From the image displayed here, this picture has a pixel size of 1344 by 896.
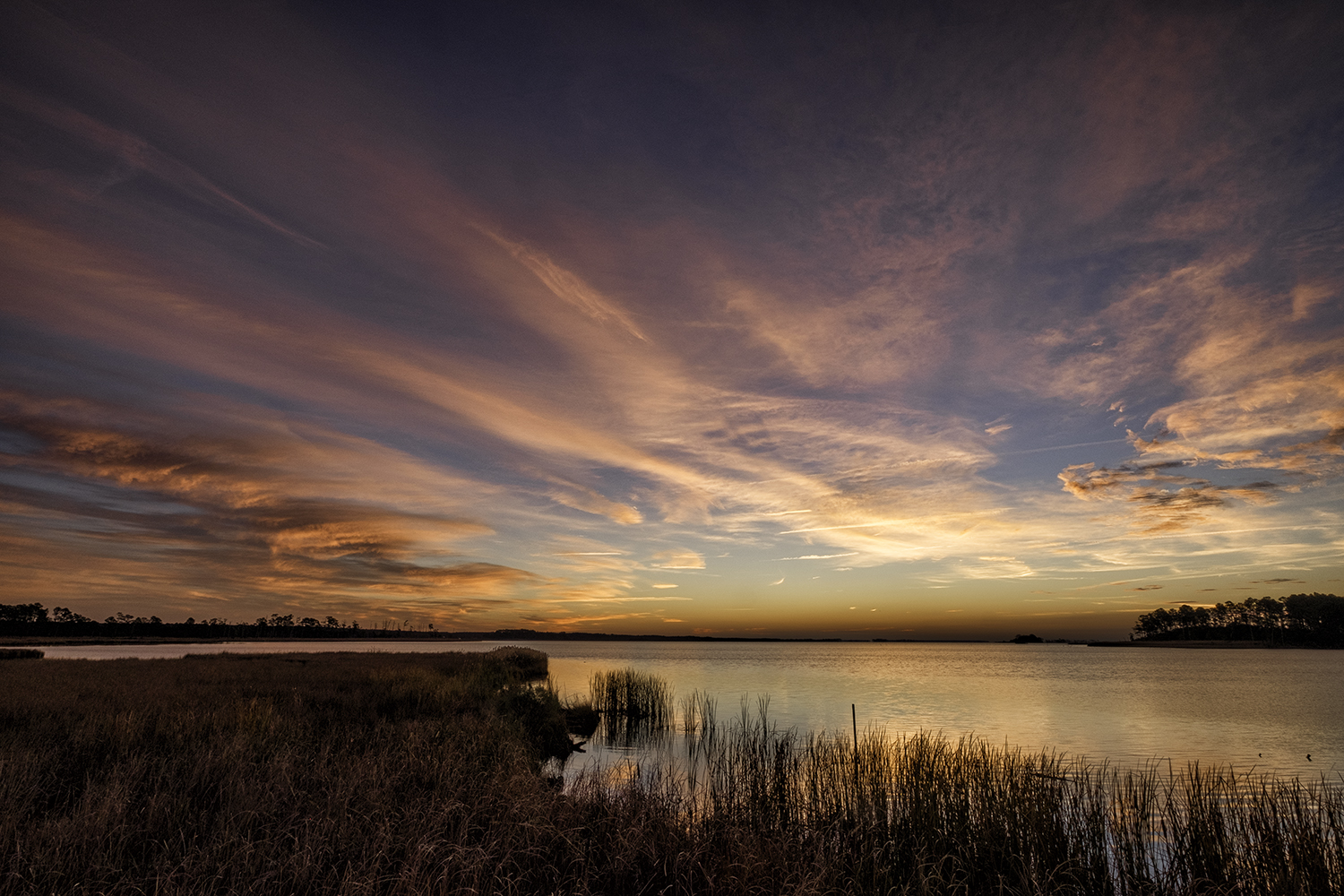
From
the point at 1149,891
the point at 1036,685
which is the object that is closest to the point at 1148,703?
the point at 1036,685

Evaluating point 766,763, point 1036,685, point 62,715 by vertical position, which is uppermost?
point 62,715

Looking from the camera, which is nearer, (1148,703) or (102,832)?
(102,832)

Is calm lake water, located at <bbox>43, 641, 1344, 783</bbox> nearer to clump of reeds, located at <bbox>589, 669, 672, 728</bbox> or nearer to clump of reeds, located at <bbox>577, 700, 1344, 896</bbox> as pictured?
clump of reeds, located at <bbox>589, 669, 672, 728</bbox>

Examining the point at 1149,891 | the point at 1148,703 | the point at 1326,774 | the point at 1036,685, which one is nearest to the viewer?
the point at 1149,891

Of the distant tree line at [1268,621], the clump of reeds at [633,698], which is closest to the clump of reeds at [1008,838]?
the clump of reeds at [633,698]

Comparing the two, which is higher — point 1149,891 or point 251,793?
point 251,793

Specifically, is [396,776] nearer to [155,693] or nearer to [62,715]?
[62,715]

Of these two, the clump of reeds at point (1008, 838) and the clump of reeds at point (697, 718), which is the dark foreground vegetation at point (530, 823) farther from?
the clump of reeds at point (697, 718)

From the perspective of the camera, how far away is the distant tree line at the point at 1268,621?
131 m

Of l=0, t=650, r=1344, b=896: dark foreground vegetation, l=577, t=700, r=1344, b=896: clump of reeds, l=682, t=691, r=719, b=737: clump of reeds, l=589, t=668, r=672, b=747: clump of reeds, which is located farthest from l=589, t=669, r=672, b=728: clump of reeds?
l=577, t=700, r=1344, b=896: clump of reeds

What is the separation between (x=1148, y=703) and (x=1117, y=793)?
36069 millimetres

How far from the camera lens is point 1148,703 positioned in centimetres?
3812

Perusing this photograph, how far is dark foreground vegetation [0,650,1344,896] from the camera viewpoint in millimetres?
6465

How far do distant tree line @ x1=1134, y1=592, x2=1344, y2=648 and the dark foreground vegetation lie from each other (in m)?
172
